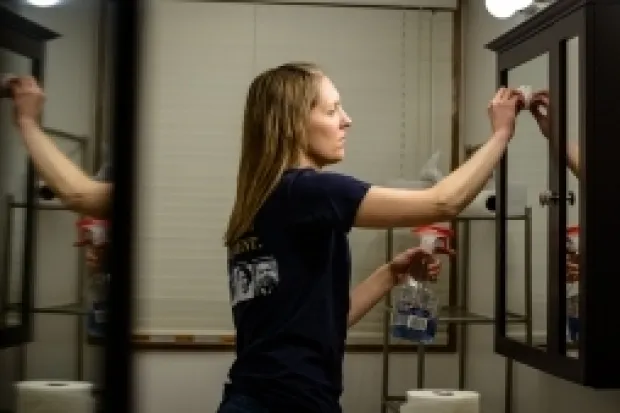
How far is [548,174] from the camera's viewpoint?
1.76 metres

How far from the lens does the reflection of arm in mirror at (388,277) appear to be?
4.72 feet

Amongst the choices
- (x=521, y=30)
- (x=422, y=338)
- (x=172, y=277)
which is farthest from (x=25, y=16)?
(x=172, y=277)

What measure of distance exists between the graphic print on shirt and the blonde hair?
0.07 feet

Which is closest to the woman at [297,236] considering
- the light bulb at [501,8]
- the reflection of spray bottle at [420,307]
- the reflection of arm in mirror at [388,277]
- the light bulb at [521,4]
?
the reflection of arm in mirror at [388,277]

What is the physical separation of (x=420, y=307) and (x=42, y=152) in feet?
6.27

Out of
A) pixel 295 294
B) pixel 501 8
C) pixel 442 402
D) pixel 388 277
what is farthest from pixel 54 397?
pixel 501 8

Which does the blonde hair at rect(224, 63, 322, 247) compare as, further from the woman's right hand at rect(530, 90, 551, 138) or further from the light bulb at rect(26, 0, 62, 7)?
the light bulb at rect(26, 0, 62, 7)

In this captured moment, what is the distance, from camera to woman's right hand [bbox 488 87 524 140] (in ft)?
4.73

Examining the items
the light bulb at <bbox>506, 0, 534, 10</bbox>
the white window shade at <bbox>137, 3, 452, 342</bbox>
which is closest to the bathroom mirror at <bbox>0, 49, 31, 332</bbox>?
the light bulb at <bbox>506, 0, 534, 10</bbox>

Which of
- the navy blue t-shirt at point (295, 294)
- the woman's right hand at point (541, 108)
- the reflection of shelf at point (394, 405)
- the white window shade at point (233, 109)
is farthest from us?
the white window shade at point (233, 109)

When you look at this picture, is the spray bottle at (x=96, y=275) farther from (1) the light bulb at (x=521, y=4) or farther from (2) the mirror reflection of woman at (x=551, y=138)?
(1) the light bulb at (x=521, y=4)

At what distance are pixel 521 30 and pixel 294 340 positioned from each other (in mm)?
1020

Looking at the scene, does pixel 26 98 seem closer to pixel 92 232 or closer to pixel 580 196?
pixel 92 232

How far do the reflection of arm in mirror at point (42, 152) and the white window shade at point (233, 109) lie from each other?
2224 mm
